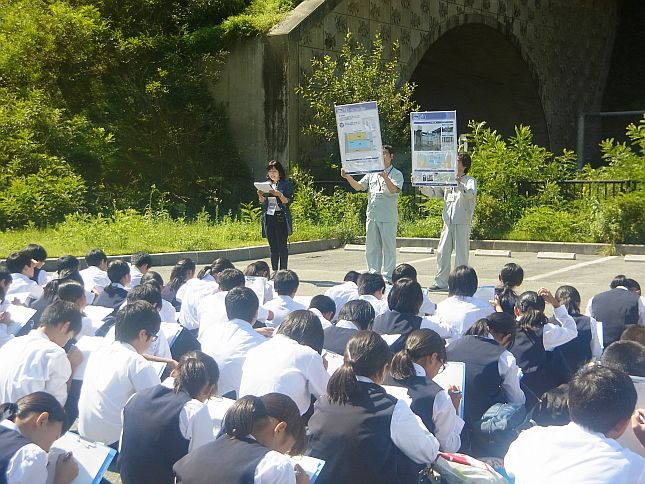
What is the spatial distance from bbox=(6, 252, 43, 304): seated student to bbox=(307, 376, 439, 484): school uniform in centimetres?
381

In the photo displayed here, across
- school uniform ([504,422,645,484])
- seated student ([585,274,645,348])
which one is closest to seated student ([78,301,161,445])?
school uniform ([504,422,645,484])

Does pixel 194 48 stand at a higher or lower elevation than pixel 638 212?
higher

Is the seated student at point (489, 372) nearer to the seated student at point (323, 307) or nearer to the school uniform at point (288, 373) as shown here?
the school uniform at point (288, 373)

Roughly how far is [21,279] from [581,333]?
450 cm

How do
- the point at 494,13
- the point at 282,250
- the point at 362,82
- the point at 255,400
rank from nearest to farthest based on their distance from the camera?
1. the point at 255,400
2. the point at 282,250
3. the point at 362,82
4. the point at 494,13

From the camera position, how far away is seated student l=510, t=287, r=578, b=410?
201 inches

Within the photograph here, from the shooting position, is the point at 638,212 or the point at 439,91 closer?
the point at 638,212

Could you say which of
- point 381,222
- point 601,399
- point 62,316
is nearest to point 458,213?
point 381,222

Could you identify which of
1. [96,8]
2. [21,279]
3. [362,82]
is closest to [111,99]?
[96,8]

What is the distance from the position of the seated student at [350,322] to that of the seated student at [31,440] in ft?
6.68

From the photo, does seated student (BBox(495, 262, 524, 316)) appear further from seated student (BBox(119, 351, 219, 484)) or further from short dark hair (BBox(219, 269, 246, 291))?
seated student (BBox(119, 351, 219, 484))

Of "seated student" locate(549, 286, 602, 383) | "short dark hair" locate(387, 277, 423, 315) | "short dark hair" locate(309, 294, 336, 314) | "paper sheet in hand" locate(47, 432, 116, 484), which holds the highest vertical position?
"short dark hair" locate(387, 277, 423, 315)

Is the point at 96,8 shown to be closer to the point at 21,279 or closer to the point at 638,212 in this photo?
the point at 638,212

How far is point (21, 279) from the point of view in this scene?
278 inches
